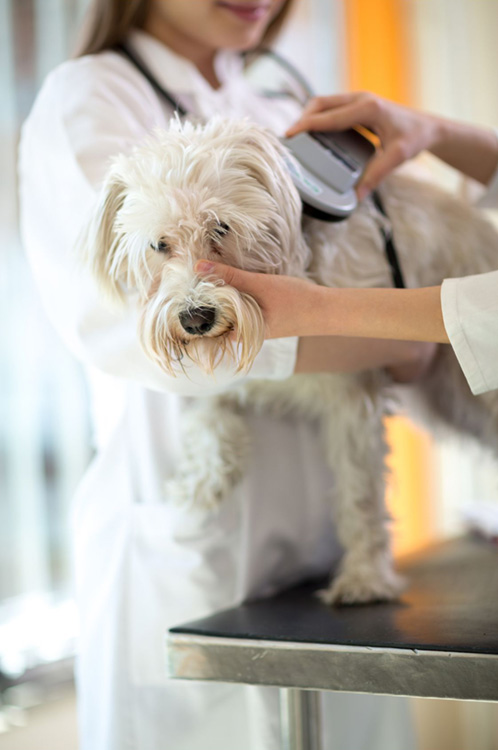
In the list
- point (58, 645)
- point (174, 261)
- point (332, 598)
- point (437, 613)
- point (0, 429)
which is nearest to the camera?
point (174, 261)

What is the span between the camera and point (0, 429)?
1.88m

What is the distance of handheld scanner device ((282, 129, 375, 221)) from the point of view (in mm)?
1062

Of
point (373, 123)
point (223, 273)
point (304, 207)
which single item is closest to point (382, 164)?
point (373, 123)

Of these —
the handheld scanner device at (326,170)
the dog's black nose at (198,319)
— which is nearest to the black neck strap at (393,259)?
the handheld scanner device at (326,170)

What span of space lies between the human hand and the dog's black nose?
0.43m

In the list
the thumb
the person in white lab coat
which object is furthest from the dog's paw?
the thumb

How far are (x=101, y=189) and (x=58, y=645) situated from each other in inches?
56.6

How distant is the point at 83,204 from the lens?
112 cm

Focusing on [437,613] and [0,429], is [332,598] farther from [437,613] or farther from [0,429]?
[0,429]

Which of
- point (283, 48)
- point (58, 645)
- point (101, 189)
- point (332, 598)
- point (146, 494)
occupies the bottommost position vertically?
point (58, 645)

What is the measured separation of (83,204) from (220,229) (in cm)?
28

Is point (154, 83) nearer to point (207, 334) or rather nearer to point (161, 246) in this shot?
point (161, 246)

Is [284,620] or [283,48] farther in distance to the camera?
[283,48]

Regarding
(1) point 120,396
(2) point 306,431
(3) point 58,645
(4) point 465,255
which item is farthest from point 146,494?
(3) point 58,645
